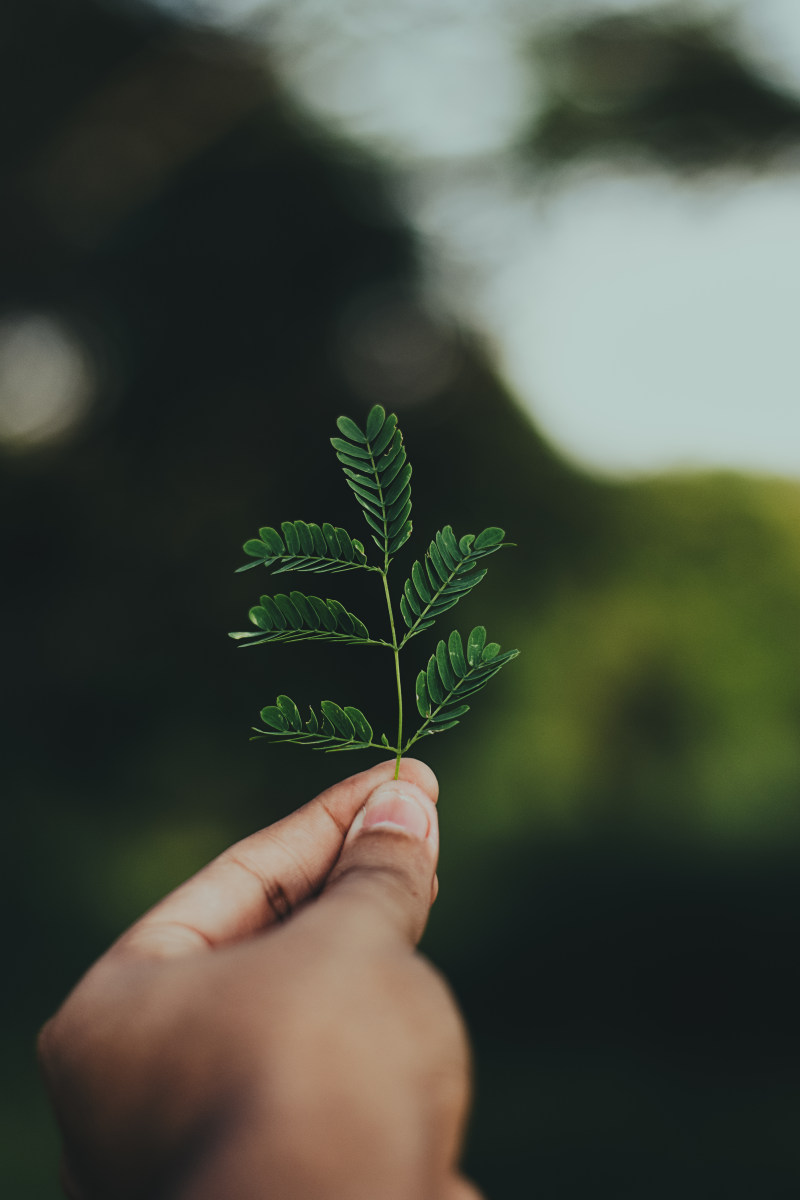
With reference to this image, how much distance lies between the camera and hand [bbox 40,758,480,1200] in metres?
1.12

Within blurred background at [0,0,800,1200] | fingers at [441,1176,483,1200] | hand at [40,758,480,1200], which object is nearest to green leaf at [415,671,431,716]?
hand at [40,758,480,1200]

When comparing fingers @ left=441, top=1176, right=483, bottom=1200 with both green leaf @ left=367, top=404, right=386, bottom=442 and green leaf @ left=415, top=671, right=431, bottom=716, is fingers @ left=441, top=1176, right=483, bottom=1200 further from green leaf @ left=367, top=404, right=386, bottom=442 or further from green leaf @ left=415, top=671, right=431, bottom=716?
green leaf @ left=367, top=404, right=386, bottom=442

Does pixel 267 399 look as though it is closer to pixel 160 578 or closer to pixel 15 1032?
pixel 160 578

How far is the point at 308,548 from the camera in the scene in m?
1.78

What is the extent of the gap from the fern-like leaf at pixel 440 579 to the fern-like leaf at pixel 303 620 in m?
0.11

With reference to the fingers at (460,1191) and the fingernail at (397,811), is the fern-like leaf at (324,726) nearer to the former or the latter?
the fingernail at (397,811)

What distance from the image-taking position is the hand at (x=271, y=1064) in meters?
1.12

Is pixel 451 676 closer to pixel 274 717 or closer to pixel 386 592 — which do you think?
pixel 386 592

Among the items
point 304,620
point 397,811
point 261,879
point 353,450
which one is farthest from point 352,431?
point 261,879

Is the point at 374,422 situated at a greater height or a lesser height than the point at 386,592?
greater

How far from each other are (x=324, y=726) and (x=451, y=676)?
27 cm

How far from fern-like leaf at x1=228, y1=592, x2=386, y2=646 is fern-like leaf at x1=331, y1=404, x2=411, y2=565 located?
0.46ft

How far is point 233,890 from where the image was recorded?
1722 mm

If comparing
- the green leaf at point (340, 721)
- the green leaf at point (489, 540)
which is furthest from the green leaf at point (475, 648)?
the green leaf at point (340, 721)
